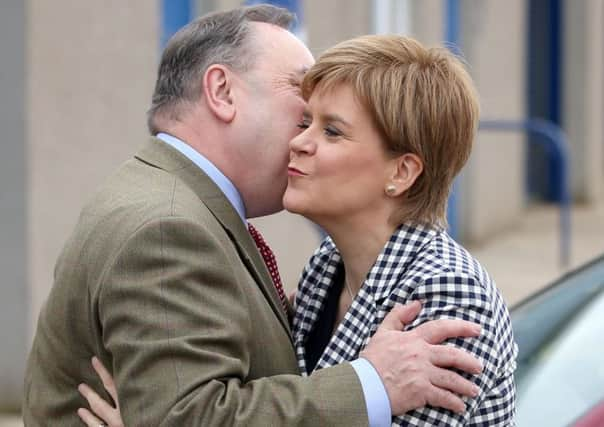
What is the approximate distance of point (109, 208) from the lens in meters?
2.07

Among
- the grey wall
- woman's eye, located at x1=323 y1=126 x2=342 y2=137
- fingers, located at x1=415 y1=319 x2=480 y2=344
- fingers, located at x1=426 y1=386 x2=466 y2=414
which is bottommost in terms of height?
the grey wall

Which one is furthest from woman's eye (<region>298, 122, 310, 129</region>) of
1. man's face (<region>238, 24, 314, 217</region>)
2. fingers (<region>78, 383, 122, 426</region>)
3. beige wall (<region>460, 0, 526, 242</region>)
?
beige wall (<region>460, 0, 526, 242</region>)

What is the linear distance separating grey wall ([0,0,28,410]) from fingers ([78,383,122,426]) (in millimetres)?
2976

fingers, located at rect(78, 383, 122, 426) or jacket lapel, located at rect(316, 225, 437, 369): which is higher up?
jacket lapel, located at rect(316, 225, 437, 369)

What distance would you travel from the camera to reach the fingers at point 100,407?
210 cm

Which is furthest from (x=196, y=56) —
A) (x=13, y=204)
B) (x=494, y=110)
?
(x=494, y=110)

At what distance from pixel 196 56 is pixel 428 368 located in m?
0.74

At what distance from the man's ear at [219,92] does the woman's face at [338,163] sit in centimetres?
14

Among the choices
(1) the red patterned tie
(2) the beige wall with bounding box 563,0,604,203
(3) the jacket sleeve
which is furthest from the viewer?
(2) the beige wall with bounding box 563,0,604,203

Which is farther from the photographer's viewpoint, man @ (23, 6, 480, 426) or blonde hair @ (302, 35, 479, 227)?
blonde hair @ (302, 35, 479, 227)

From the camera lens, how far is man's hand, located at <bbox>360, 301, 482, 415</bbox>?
1.99m

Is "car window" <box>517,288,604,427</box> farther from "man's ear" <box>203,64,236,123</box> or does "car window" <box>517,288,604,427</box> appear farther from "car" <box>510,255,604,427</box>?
"man's ear" <box>203,64,236,123</box>

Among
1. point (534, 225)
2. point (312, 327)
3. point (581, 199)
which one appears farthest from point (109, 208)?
point (581, 199)

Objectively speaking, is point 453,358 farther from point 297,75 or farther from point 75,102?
point 75,102
